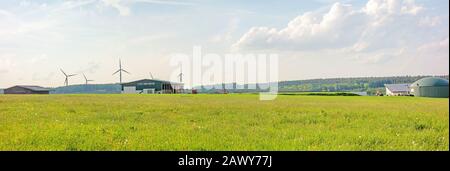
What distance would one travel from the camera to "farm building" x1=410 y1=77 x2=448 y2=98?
3424 inches

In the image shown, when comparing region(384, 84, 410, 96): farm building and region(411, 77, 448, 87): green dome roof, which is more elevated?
region(411, 77, 448, 87): green dome roof

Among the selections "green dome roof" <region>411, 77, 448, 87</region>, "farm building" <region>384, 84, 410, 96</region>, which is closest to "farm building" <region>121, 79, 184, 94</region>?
"green dome roof" <region>411, 77, 448, 87</region>

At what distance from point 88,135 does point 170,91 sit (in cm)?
7549

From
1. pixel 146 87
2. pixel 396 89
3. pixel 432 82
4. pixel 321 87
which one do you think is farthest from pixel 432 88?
pixel 146 87

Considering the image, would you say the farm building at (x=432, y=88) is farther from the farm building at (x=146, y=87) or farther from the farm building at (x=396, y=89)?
the farm building at (x=146, y=87)

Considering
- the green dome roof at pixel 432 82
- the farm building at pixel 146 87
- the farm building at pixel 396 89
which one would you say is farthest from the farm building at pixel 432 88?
the farm building at pixel 146 87

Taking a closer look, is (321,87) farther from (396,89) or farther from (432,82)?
(396,89)

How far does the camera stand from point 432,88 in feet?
291

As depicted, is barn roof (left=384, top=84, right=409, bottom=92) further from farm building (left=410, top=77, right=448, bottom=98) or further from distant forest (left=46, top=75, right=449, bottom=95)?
farm building (left=410, top=77, right=448, bottom=98)

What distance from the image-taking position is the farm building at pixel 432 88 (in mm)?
86981
